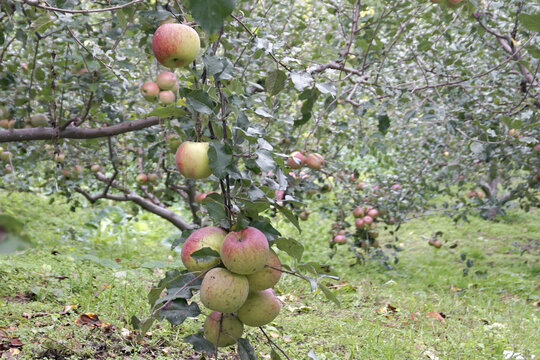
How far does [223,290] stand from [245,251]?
102 millimetres

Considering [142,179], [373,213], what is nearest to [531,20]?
[373,213]

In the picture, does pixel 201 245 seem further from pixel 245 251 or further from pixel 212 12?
pixel 212 12

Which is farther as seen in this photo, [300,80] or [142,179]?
[142,179]

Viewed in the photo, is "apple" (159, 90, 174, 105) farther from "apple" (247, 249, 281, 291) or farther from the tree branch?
"apple" (247, 249, 281, 291)

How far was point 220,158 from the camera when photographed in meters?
1.01

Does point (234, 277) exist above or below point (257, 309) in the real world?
above

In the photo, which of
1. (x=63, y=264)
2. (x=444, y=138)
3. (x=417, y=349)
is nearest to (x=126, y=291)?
(x=63, y=264)

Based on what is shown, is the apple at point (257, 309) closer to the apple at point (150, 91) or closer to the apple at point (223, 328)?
the apple at point (223, 328)

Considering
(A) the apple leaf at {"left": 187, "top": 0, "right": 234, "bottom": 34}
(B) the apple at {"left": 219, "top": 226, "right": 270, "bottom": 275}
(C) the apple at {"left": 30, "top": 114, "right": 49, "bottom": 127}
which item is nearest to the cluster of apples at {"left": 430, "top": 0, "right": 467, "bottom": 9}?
(B) the apple at {"left": 219, "top": 226, "right": 270, "bottom": 275}

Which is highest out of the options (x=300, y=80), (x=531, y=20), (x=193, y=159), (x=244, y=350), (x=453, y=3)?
(x=453, y=3)

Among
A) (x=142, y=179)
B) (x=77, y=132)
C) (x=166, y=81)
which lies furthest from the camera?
(x=142, y=179)

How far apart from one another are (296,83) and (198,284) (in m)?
0.60

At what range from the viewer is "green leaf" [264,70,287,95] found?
4.85ft

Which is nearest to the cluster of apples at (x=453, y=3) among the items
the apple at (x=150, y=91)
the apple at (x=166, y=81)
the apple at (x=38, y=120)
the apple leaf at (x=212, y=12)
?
the apple at (x=166, y=81)
